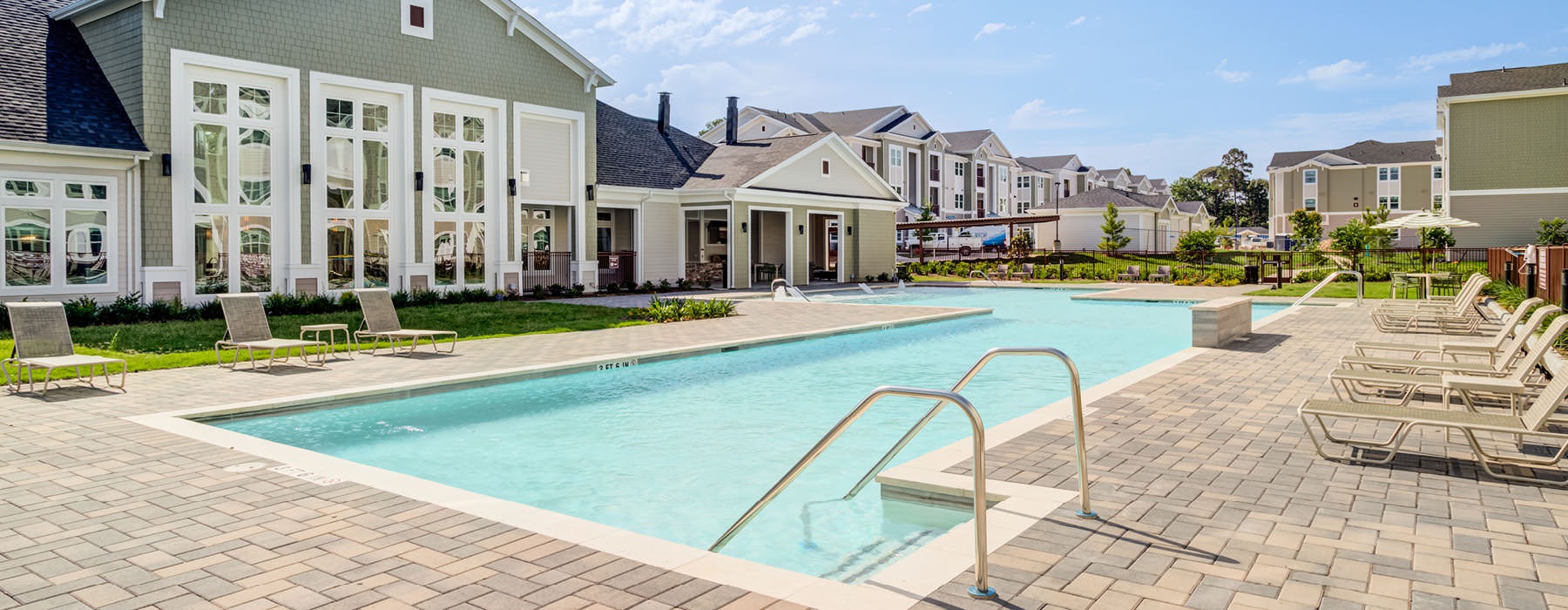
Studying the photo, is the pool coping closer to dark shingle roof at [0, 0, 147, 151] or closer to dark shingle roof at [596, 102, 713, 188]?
dark shingle roof at [0, 0, 147, 151]

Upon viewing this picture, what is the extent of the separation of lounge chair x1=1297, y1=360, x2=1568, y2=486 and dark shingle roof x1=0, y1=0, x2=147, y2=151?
61.7 feet

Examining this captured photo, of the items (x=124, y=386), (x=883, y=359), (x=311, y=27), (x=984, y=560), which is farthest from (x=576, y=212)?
(x=984, y=560)

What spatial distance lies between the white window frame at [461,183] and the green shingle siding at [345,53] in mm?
159

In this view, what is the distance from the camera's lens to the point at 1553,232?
1320 inches

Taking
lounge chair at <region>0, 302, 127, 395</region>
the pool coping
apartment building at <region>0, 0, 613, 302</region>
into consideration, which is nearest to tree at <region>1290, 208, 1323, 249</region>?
apartment building at <region>0, 0, 613, 302</region>

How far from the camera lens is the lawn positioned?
40.7ft

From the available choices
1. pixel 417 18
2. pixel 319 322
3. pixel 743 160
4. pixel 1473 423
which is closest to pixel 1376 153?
pixel 743 160

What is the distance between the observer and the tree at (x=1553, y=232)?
108 ft

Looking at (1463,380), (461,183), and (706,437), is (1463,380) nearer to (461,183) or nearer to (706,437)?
(706,437)

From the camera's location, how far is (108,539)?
4.59m

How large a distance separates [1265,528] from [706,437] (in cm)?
512

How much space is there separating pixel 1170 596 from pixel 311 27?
20.6 meters

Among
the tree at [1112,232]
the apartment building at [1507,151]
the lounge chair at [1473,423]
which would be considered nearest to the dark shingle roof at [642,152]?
the lounge chair at [1473,423]

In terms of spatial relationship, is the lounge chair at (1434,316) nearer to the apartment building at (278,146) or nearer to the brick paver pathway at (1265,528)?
the brick paver pathway at (1265,528)
